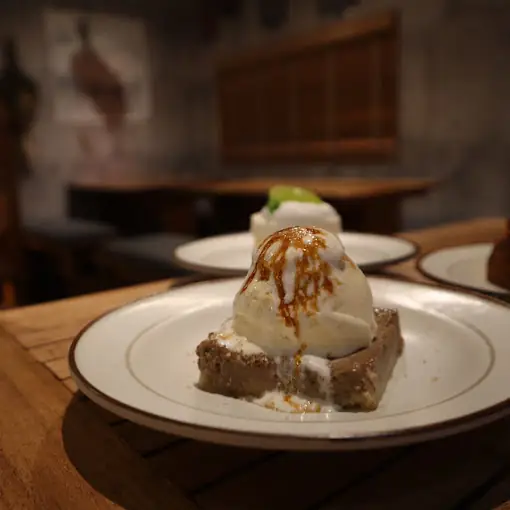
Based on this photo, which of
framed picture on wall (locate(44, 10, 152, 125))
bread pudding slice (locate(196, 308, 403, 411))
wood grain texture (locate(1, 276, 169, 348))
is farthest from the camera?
framed picture on wall (locate(44, 10, 152, 125))

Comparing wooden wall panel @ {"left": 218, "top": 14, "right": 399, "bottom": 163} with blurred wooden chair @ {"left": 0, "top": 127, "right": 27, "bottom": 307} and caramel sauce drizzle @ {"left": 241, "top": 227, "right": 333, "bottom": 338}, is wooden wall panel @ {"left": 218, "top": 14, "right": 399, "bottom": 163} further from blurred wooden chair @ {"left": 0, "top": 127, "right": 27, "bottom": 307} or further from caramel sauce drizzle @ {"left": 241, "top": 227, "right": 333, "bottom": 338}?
caramel sauce drizzle @ {"left": 241, "top": 227, "right": 333, "bottom": 338}

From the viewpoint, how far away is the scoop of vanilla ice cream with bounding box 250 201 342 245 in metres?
1.24

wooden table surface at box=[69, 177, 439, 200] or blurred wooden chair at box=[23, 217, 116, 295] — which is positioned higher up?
wooden table surface at box=[69, 177, 439, 200]

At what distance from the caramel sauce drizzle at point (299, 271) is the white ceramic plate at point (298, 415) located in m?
0.11

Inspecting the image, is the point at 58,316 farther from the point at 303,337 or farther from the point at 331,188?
the point at 331,188

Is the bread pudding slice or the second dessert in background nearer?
the bread pudding slice

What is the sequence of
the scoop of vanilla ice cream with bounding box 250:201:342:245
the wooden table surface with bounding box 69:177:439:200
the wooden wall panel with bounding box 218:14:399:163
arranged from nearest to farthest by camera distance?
the scoop of vanilla ice cream with bounding box 250:201:342:245 → the wooden table surface with bounding box 69:177:439:200 → the wooden wall panel with bounding box 218:14:399:163

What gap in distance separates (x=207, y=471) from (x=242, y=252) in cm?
83

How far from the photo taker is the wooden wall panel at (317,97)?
14.5ft

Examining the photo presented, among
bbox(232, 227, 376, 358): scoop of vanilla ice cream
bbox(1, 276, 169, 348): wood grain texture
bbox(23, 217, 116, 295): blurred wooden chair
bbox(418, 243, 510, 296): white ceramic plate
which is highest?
bbox(232, 227, 376, 358): scoop of vanilla ice cream

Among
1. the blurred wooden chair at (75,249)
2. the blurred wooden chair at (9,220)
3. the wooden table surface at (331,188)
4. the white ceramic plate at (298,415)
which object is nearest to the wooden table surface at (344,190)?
the wooden table surface at (331,188)

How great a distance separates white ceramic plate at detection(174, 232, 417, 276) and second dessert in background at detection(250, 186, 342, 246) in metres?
0.07

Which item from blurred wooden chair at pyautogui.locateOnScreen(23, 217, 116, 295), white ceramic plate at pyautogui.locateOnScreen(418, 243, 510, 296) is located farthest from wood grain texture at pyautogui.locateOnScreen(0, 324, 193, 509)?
blurred wooden chair at pyautogui.locateOnScreen(23, 217, 116, 295)

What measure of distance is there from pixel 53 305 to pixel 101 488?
626mm
